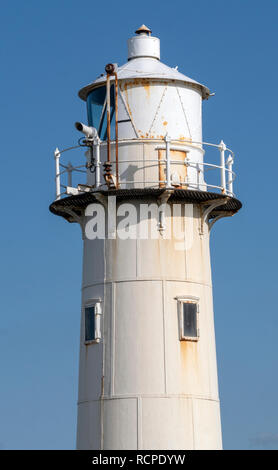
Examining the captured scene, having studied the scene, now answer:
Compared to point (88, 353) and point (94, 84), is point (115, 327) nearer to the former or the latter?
point (88, 353)

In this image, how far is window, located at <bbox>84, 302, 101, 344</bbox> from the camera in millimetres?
58469

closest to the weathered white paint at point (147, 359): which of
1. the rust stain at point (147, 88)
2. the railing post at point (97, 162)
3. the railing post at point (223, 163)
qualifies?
the railing post at point (223, 163)

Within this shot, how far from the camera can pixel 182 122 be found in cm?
5947

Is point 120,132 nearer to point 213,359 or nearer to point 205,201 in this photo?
point 205,201

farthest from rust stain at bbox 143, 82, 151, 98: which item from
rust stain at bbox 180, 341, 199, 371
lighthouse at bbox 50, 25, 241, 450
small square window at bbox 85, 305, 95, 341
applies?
rust stain at bbox 180, 341, 199, 371

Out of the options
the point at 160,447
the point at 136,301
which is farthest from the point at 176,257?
the point at 160,447

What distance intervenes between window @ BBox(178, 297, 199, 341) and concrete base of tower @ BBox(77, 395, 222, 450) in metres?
1.68

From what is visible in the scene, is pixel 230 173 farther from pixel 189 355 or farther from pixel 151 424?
pixel 151 424

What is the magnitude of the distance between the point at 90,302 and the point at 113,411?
124 inches

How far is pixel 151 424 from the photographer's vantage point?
5741 cm

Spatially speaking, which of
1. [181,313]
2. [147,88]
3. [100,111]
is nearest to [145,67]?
[147,88]

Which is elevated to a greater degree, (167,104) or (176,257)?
(167,104)
